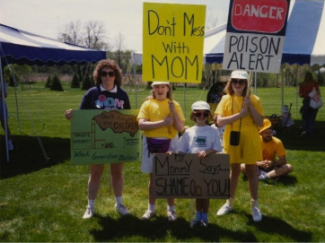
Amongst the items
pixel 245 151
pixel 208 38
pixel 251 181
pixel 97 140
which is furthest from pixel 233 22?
pixel 208 38

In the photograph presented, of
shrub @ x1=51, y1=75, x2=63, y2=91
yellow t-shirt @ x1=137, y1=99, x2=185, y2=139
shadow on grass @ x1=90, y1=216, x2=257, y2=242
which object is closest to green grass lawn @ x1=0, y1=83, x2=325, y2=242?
shadow on grass @ x1=90, y1=216, x2=257, y2=242

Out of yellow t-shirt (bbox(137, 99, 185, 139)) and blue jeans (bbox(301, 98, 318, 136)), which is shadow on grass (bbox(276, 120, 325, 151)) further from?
yellow t-shirt (bbox(137, 99, 185, 139))

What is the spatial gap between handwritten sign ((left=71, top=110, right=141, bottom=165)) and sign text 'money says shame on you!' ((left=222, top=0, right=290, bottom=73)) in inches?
52.5

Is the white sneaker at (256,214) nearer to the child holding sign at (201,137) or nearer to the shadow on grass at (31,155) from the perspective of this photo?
the child holding sign at (201,137)

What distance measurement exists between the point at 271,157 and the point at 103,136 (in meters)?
2.97

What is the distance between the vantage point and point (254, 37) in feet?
13.9

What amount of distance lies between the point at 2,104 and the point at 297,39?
7.12m

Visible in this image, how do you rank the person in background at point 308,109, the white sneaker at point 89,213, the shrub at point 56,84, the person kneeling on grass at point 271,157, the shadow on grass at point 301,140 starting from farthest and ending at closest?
the shrub at point 56,84
the person in background at point 308,109
the shadow on grass at point 301,140
the person kneeling on grass at point 271,157
the white sneaker at point 89,213

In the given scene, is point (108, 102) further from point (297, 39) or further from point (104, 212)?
point (297, 39)

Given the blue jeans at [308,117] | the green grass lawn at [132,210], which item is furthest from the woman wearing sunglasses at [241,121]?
the blue jeans at [308,117]

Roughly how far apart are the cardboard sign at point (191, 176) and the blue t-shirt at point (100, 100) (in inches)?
32.3

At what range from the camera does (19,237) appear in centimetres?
410

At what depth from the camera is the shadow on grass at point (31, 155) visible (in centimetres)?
699

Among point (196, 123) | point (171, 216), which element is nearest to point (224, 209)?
point (171, 216)
